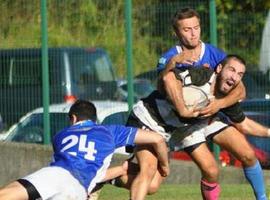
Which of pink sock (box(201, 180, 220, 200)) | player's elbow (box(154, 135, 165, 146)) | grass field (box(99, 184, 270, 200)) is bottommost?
grass field (box(99, 184, 270, 200))

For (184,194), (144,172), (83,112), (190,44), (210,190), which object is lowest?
(184,194)

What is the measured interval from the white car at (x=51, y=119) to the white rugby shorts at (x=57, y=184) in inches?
265

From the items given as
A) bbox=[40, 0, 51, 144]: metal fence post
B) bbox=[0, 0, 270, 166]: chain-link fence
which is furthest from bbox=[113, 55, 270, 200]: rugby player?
bbox=[40, 0, 51, 144]: metal fence post

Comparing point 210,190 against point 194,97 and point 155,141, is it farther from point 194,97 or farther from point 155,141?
point 155,141

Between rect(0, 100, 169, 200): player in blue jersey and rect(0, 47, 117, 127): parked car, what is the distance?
24.6ft

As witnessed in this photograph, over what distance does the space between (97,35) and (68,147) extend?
28.1 ft

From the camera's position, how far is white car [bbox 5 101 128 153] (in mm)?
16728

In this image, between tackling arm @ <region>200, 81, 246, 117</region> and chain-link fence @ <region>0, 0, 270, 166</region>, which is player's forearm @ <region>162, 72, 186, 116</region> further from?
chain-link fence @ <region>0, 0, 270, 166</region>

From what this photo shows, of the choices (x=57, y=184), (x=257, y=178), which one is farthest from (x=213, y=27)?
(x=57, y=184)

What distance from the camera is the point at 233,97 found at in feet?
35.4

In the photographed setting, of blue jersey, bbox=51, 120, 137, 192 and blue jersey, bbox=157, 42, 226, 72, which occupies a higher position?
A: blue jersey, bbox=157, 42, 226, 72

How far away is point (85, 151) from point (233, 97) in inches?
70.7

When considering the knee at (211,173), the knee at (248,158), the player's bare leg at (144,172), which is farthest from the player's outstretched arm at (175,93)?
the knee at (248,158)

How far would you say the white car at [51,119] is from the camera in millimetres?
16728
